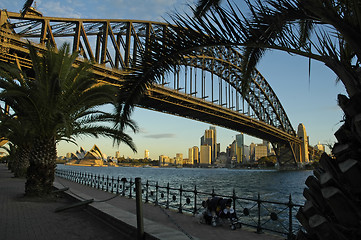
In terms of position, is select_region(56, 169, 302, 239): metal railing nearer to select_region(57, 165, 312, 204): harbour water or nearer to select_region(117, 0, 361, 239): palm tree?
select_region(57, 165, 312, 204): harbour water

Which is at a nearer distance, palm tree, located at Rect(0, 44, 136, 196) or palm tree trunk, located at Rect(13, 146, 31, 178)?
palm tree, located at Rect(0, 44, 136, 196)

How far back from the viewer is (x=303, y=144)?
235 feet

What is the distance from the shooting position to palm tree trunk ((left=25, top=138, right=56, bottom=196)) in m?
10.5

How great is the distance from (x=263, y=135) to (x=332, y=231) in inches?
2298

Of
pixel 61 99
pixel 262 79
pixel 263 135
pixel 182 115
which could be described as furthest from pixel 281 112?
pixel 61 99

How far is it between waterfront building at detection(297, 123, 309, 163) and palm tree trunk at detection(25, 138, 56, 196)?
68555mm

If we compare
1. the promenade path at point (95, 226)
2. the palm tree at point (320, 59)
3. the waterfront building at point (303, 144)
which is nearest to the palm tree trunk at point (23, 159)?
the promenade path at point (95, 226)

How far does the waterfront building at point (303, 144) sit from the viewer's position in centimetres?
6994

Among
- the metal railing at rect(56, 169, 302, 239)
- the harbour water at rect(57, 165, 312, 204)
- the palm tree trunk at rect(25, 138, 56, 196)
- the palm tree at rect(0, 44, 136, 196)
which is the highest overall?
the palm tree at rect(0, 44, 136, 196)

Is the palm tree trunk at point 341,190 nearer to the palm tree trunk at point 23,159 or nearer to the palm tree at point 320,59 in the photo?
the palm tree at point 320,59

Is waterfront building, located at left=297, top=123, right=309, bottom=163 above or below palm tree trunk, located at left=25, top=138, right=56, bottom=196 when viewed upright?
above

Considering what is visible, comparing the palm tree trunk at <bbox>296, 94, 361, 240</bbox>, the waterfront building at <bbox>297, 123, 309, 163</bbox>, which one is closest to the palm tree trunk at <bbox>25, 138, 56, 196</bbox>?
the palm tree trunk at <bbox>296, 94, 361, 240</bbox>

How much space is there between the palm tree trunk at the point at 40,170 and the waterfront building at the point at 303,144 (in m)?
68.6

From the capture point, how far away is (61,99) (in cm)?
1044
